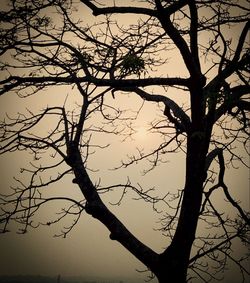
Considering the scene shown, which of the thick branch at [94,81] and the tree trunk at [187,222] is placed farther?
the tree trunk at [187,222]

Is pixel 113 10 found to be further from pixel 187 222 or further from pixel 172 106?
pixel 187 222

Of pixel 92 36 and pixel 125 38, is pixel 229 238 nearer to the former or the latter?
pixel 125 38

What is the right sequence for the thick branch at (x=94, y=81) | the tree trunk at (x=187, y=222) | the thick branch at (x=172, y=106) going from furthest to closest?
the thick branch at (x=172, y=106) < the tree trunk at (x=187, y=222) < the thick branch at (x=94, y=81)

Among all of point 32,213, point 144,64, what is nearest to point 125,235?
point 32,213

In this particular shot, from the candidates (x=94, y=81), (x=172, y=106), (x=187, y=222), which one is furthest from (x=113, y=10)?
(x=187, y=222)

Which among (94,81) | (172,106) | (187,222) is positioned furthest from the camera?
(172,106)

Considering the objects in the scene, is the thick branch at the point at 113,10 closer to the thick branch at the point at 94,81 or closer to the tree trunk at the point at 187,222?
the thick branch at the point at 94,81

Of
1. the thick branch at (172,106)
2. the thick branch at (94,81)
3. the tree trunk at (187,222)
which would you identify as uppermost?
the thick branch at (172,106)

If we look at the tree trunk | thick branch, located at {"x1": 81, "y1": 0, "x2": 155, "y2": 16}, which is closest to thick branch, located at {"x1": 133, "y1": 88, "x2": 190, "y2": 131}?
the tree trunk

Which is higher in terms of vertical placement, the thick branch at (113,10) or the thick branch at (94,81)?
the thick branch at (113,10)

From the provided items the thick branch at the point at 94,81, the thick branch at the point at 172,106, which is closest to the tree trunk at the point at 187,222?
the thick branch at the point at 172,106

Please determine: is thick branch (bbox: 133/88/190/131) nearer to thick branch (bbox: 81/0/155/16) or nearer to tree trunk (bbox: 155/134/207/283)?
tree trunk (bbox: 155/134/207/283)

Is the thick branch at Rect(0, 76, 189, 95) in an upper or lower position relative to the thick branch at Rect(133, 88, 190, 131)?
lower

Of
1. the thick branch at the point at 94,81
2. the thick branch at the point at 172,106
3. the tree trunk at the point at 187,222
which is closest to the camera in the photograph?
the thick branch at the point at 94,81
